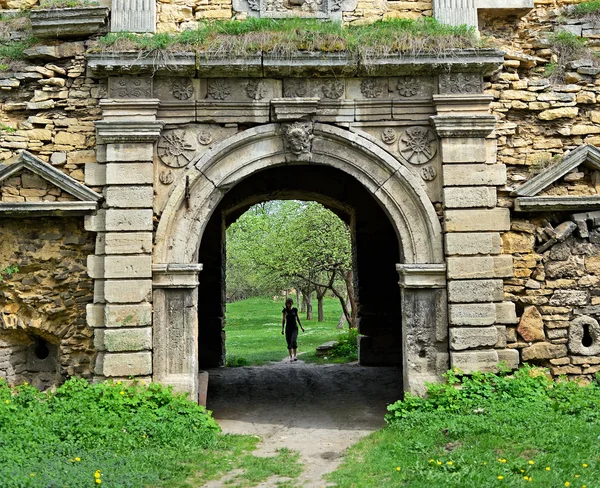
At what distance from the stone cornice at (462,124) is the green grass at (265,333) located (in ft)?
21.1

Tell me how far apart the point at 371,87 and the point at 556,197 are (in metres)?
2.49

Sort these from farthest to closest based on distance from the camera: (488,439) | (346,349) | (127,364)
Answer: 1. (346,349)
2. (127,364)
3. (488,439)

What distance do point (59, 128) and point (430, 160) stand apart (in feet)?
14.4

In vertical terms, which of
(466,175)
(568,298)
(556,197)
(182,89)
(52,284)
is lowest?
(568,298)

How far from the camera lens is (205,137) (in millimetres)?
6637

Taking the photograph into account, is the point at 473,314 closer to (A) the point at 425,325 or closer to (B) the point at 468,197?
(A) the point at 425,325

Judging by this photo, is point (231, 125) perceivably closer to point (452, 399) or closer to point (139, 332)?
point (139, 332)

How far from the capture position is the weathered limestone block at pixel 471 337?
641cm

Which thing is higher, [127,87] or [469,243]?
[127,87]

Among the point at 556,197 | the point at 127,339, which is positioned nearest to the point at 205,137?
the point at 127,339

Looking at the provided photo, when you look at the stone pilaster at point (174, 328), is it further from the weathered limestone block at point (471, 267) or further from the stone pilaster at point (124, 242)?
the weathered limestone block at point (471, 267)

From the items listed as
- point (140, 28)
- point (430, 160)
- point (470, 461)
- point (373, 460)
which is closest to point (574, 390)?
point (470, 461)

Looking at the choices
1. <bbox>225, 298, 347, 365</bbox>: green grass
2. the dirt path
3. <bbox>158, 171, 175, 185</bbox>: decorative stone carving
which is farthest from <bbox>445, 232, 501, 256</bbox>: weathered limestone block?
<bbox>225, 298, 347, 365</bbox>: green grass

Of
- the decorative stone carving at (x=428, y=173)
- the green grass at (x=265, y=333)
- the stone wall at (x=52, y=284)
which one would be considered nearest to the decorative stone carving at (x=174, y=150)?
the stone wall at (x=52, y=284)
